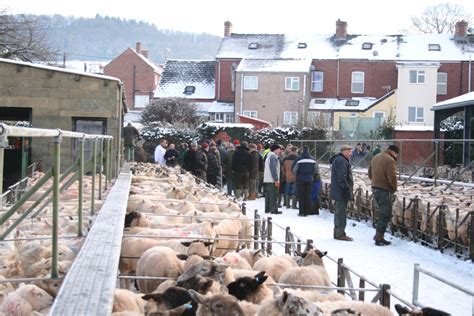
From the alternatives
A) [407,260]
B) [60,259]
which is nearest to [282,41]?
[407,260]

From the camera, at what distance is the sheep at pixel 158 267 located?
256 inches

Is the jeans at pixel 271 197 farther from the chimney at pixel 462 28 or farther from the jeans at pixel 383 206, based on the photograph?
the chimney at pixel 462 28

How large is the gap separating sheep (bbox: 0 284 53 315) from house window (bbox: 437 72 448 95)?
47429 mm

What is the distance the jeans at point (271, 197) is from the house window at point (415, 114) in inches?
1241

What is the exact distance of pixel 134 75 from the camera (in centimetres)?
7281

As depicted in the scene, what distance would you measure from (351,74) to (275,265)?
46.3m

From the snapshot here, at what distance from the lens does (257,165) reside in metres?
22.0

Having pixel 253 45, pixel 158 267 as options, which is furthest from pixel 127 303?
pixel 253 45

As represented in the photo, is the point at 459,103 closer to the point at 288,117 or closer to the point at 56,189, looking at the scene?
the point at 56,189

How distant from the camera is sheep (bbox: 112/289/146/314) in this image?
198 inches

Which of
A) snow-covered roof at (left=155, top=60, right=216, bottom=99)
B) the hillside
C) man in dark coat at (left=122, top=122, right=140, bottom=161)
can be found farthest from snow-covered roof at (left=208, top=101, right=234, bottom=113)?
the hillside

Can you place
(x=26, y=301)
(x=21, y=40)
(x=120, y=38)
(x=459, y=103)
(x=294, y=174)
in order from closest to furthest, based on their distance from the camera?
1. (x=26, y=301)
2. (x=294, y=174)
3. (x=459, y=103)
4. (x=21, y=40)
5. (x=120, y=38)

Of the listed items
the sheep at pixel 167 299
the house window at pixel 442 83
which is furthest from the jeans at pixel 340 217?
the house window at pixel 442 83

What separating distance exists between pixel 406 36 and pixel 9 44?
30604 millimetres
